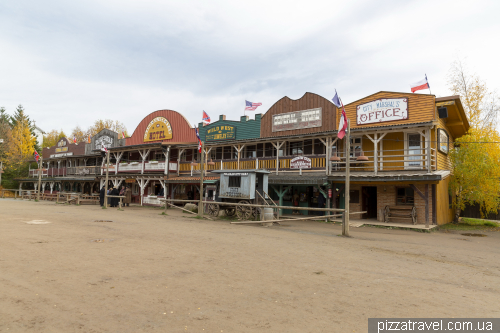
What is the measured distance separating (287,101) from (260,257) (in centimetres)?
1626

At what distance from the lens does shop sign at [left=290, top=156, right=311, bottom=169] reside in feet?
66.7

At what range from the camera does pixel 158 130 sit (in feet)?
103

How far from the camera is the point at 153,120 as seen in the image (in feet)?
105

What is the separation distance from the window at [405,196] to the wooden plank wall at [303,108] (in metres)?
5.47

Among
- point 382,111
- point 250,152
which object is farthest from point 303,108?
point 250,152

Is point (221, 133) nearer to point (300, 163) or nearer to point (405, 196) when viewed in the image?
point (300, 163)

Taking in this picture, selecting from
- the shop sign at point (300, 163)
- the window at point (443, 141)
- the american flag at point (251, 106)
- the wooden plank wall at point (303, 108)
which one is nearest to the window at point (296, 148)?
the wooden plank wall at point (303, 108)

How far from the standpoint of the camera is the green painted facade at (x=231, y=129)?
24078mm

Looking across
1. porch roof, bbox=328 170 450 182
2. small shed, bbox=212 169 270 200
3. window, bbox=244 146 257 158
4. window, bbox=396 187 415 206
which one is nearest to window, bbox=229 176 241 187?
small shed, bbox=212 169 270 200

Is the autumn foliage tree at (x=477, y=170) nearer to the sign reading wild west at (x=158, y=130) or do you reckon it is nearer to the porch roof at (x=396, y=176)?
the porch roof at (x=396, y=176)

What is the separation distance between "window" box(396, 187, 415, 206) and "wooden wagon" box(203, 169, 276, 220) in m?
7.79

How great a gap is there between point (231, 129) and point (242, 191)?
926 centimetres

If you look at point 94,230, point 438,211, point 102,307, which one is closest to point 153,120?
point 94,230

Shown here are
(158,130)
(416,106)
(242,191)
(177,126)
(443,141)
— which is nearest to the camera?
(242,191)
